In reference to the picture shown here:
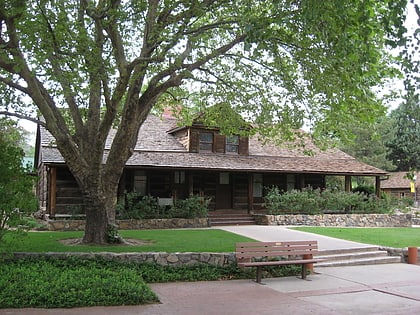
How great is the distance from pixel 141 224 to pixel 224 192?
7.10m

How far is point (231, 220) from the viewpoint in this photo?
22.5 m

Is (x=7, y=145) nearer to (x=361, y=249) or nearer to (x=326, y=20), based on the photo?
(x=326, y=20)

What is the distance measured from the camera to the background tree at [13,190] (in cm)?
875

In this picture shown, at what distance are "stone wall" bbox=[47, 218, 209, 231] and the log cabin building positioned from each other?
1.51 metres

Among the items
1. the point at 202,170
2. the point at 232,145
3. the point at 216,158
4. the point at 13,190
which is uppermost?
the point at 232,145

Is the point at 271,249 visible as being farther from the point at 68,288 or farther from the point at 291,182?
the point at 291,182

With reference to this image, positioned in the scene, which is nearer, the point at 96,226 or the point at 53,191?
the point at 96,226

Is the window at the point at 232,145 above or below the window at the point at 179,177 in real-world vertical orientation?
above

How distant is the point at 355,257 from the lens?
13477 mm

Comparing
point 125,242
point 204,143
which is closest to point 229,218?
point 204,143

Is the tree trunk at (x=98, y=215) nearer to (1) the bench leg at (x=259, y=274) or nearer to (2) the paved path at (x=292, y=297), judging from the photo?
(2) the paved path at (x=292, y=297)

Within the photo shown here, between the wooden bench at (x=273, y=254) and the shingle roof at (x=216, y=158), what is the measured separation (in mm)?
9636

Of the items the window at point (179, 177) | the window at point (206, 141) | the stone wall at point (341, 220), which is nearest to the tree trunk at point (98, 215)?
the window at point (179, 177)

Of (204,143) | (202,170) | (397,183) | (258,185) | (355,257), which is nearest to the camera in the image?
(355,257)
